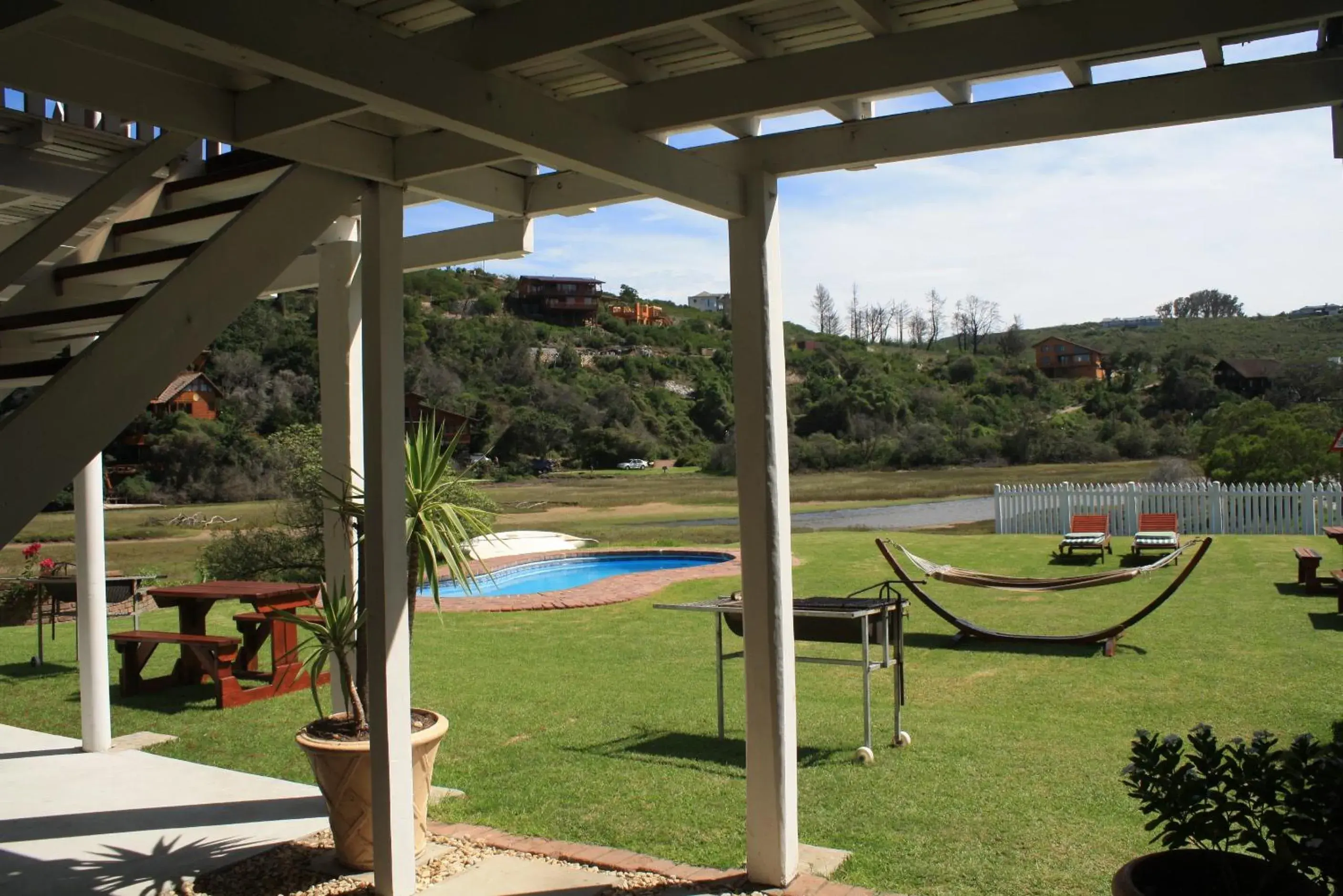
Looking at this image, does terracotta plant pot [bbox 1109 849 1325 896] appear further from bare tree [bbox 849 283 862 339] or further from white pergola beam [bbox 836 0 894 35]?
bare tree [bbox 849 283 862 339]

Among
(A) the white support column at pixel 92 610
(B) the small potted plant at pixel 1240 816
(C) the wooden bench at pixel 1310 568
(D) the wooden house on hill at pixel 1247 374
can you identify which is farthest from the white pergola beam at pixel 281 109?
(D) the wooden house on hill at pixel 1247 374

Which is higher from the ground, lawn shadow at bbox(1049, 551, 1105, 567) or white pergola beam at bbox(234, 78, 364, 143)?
white pergola beam at bbox(234, 78, 364, 143)

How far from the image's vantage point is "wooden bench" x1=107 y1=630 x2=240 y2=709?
684 centimetres

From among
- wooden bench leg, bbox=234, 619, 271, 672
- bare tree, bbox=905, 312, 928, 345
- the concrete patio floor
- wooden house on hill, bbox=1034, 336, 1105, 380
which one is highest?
bare tree, bbox=905, 312, 928, 345

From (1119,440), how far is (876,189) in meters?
12.2

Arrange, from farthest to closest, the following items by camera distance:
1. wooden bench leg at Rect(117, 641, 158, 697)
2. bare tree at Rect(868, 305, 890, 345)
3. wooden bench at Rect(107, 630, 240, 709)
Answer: bare tree at Rect(868, 305, 890, 345) → wooden bench leg at Rect(117, 641, 158, 697) → wooden bench at Rect(107, 630, 240, 709)

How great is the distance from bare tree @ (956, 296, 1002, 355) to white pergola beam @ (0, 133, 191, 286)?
55.8 meters

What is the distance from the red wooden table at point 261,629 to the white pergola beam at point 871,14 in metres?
5.57

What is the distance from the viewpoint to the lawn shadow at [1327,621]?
827 centimetres

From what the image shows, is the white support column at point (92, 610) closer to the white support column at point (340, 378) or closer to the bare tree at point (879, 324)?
the white support column at point (340, 378)

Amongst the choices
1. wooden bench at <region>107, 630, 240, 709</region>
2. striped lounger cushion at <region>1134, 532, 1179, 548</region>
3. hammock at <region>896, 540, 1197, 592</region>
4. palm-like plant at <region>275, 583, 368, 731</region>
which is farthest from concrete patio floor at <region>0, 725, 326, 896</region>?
striped lounger cushion at <region>1134, 532, 1179, 548</region>

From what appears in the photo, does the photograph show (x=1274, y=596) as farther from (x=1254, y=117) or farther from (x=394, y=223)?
(x=394, y=223)

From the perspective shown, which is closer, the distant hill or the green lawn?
the green lawn

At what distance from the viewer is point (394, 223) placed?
359 centimetres
